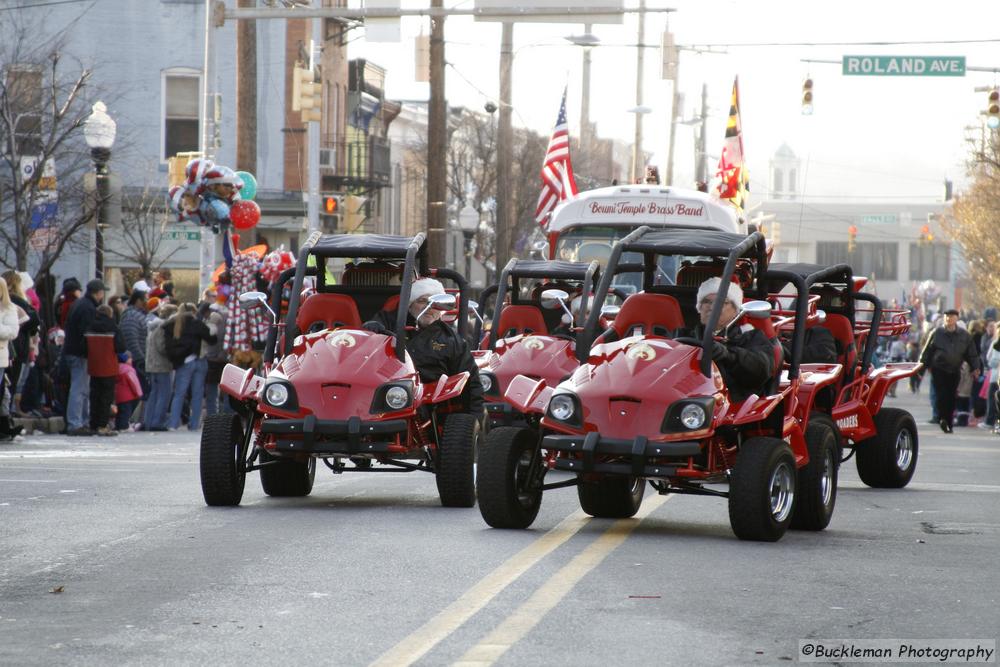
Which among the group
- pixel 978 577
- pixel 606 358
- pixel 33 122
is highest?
pixel 33 122

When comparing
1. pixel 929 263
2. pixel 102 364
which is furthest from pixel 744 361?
pixel 929 263

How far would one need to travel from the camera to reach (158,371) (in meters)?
23.1

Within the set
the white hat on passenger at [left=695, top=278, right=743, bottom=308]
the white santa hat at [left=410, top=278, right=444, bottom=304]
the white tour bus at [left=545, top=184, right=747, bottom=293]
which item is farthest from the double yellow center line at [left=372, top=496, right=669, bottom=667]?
the white tour bus at [left=545, top=184, right=747, bottom=293]

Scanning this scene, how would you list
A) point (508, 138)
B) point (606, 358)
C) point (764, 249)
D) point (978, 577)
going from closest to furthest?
point (978, 577), point (606, 358), point (764, 249), point (508, 138)

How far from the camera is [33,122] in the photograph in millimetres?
30938

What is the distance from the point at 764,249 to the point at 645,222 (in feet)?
45.3

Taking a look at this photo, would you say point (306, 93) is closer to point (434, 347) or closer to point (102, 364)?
point (102, 364)

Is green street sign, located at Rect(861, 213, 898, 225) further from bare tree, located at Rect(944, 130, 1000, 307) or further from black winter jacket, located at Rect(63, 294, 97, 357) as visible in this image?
black winter jacket, located at Rect(63, 294, 97, 357)

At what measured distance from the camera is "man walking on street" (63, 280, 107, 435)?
2147 centimetres

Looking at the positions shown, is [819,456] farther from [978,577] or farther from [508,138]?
[508,138]

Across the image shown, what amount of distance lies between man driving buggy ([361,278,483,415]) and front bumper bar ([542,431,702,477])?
268 centimetres

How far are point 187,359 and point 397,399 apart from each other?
11.0 m

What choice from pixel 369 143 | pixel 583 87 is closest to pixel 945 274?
pixel 583 87

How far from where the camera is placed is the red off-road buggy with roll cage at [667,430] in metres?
11.1
